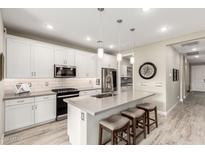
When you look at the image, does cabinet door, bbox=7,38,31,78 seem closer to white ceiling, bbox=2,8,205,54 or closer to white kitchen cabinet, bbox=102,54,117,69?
white ceiling, bbox=2,8,205,54

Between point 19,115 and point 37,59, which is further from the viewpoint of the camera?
point 37,59

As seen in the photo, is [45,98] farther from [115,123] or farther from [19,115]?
[115,123]

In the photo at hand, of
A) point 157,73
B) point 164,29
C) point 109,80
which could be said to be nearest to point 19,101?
point 109,80

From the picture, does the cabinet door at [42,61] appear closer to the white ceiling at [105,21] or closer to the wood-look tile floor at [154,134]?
the white ceiling at [105,21]

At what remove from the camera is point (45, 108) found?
124 inches

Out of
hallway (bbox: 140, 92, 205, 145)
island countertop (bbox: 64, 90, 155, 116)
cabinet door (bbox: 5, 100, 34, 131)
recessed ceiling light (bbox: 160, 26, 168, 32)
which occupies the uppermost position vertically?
recessed ceiling light (bbox: 160, 26, 168, 32)

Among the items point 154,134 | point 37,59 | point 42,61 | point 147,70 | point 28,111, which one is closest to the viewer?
point 154,134

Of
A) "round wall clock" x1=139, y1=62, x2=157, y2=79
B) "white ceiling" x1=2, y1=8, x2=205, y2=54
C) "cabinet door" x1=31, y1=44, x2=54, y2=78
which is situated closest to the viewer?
"white ceiling" x1=2, y1=8, x2=205, y2=54

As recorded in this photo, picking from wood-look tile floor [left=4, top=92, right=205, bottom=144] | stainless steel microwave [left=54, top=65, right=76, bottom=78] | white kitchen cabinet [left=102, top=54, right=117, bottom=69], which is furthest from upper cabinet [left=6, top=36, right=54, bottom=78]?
white kitchen cabinet [left=102, top=54, right=117, bottom=69]

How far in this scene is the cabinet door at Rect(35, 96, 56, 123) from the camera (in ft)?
9.85

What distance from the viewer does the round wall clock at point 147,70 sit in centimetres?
425

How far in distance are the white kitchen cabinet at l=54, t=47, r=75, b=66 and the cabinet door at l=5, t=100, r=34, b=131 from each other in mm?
1550

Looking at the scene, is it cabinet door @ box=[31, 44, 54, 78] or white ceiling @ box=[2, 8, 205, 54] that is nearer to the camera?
white ceiling @ box=[2, 8, 205, 54]

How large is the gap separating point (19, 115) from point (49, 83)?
1.29 m
